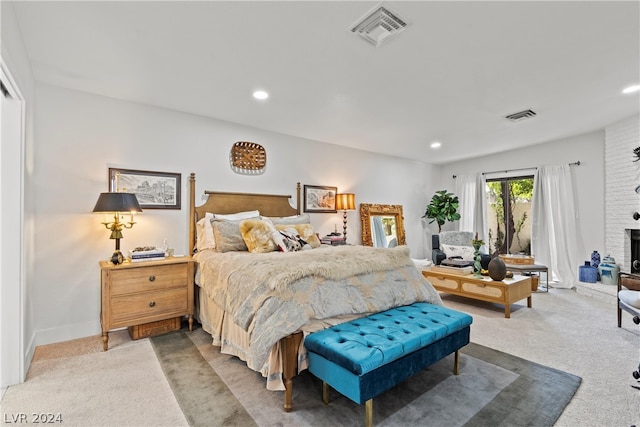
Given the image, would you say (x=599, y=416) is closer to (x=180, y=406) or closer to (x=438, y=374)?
(x=438, y=374)

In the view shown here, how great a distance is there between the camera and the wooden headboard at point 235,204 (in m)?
3.70

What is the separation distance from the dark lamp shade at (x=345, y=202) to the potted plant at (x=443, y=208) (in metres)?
2.58

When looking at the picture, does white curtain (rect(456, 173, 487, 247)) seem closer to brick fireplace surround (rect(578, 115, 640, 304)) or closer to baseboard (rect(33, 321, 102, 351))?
brick fireplace surround (rect(578, 115, 640, 304))

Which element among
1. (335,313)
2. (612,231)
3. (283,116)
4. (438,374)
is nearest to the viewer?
(335,313)

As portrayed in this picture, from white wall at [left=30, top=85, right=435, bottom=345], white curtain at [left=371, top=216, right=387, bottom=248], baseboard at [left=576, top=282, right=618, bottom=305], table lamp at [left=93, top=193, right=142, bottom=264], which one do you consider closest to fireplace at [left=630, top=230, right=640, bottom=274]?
baseboard at [left=576, top=282, right=618, bottom=305]

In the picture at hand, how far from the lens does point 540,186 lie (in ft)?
18.1

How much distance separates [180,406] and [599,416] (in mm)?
2588

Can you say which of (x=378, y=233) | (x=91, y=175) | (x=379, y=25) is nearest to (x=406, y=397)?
(x=379, y=25)

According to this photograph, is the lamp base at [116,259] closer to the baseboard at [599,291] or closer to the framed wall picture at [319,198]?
the framed wall picture at [319,198]

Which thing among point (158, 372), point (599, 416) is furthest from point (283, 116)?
point (599, 416)

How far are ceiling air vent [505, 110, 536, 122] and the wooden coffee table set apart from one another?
2.15 meters

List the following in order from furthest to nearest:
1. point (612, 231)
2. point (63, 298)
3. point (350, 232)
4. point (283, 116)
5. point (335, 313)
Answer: point (350, 232) < point (612, 231) < point (283, 116) < point (63, 298) < point (335, 313)

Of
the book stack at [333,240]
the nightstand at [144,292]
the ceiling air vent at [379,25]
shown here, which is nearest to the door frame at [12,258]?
the nightstand at [144,292]

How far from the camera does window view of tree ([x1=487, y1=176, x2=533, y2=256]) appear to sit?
6145 millimetres
